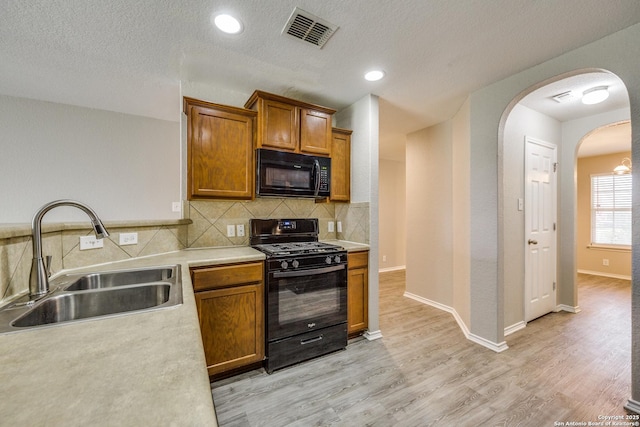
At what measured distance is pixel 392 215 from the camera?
18.3 feet

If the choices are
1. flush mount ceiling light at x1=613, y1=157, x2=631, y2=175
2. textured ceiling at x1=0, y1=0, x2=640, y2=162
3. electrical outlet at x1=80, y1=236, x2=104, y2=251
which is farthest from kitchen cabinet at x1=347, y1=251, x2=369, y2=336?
flush mount ceiling light at x1=613, y1=157, x2=631, y2=175

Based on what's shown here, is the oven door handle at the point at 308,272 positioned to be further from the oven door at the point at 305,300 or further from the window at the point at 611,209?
the window at the point at 611,209

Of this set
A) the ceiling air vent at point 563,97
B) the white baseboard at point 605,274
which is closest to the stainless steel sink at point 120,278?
the ceiling air vent at point 563,97

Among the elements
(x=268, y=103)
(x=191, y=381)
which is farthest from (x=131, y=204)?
(x=191, y=381)

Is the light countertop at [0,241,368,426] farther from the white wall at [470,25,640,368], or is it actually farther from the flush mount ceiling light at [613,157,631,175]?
the flush mount ceiling light at [613,157,631,175]

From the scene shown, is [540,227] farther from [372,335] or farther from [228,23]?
[228,23]

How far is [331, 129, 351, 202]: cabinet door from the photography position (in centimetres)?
277

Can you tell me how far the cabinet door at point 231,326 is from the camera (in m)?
1.87

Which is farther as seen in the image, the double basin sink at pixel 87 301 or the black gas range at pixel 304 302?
the black gas range at pixel 304 302

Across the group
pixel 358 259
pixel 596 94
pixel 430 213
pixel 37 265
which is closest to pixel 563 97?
pixel 596 94

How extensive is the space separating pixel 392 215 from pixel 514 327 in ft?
10.3

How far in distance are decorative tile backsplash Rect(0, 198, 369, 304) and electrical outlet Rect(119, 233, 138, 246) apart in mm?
24

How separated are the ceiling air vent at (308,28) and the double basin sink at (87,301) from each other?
167 cm

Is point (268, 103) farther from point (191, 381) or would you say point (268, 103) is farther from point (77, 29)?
point (191, 381)
